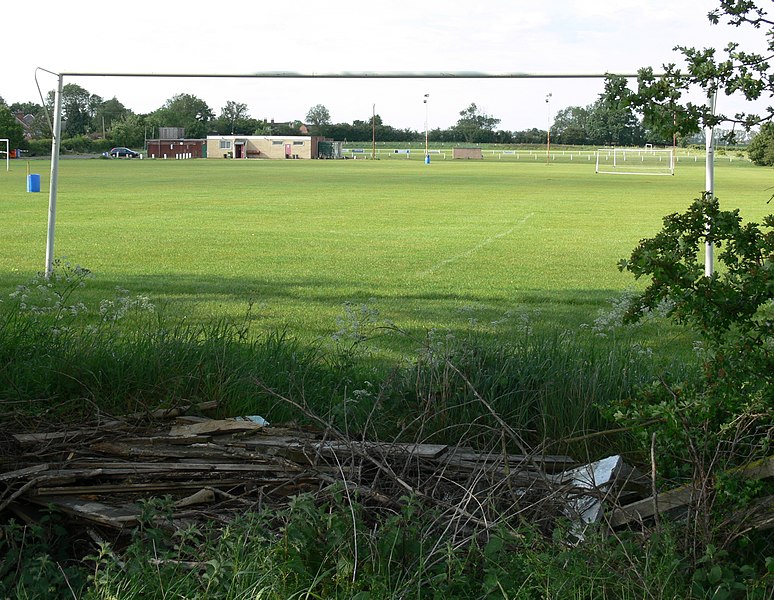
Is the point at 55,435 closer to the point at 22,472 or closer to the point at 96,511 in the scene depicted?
the point at 22,472

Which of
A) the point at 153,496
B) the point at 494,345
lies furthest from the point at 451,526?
the point at 494,345

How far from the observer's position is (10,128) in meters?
65.8

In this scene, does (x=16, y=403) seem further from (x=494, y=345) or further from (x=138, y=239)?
(x=138, y=239)

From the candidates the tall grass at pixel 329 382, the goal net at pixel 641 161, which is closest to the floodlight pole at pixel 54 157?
the tall grass at pixel 329 382

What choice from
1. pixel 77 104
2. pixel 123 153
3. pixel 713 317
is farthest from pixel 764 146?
pixel 123 153

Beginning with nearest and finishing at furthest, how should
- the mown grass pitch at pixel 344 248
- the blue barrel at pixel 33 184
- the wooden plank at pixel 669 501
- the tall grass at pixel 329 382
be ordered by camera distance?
the wooden plank at pixel 669 501, the tall grass at pixel 329 382, the mown grass pitch at pixel 344 248, the blue barrel at pixel 33 184

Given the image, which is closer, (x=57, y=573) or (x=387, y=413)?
Answer: (x=57, y=573)

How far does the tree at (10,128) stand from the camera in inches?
2368

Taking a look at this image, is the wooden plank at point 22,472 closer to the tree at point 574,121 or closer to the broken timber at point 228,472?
the broken timber at point 228,472

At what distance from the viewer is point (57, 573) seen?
377cm

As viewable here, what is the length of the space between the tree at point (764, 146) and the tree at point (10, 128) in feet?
199

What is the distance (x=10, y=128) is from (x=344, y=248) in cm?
5376

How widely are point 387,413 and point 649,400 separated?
5.49ft

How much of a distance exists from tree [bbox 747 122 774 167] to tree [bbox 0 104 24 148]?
60.6 meters
